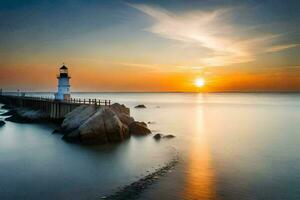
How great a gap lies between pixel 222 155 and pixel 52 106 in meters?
30.8

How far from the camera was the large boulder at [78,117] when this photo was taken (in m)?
28.7

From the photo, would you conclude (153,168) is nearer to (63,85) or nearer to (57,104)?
(57,104)

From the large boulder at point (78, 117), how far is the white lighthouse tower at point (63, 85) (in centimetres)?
1675

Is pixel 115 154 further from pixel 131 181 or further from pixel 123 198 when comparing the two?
pixel 123 198

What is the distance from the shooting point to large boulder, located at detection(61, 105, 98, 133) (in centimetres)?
2867

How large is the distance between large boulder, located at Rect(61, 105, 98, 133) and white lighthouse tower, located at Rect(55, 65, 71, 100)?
16746mm

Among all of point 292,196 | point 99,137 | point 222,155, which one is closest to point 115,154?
point 99,137

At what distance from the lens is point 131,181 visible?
50.0ft

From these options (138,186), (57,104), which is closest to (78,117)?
(57,104)

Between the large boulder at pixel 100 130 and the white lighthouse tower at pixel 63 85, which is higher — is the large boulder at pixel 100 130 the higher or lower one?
the lower one

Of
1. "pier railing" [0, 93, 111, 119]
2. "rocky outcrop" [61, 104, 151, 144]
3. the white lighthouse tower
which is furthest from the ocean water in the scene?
the white lighthouse tower

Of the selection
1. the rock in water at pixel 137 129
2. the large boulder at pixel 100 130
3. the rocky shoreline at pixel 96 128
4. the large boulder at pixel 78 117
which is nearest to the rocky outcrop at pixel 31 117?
the rocky shoreline at pixel 96 128

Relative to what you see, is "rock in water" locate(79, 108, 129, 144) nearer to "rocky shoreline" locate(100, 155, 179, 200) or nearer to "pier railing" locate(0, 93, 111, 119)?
"pier railing" locate(0, 93, 111, 119)

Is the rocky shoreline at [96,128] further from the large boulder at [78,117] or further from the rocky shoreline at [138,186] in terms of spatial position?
the rocky shoreline at [138,186]
